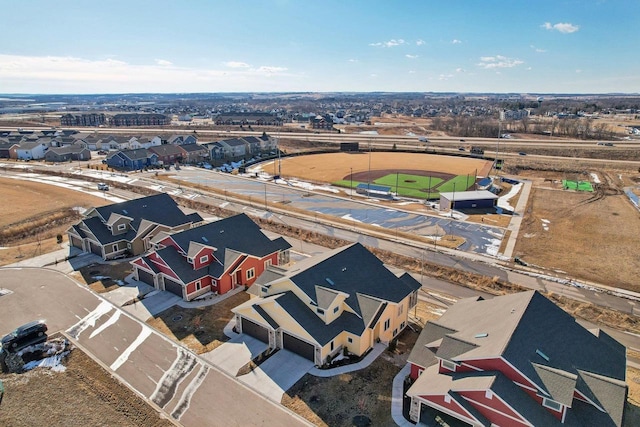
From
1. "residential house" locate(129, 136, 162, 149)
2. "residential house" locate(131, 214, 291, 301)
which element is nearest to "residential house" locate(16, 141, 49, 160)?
"residential house" locate(129, 136, 162, 149)

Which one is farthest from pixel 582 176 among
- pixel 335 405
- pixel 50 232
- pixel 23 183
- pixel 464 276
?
pixel 23 183

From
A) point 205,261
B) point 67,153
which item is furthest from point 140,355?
point 67,153

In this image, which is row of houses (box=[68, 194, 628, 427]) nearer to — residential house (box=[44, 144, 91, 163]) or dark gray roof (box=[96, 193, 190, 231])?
dark gray roof (box=[96, 193, 190, 231])

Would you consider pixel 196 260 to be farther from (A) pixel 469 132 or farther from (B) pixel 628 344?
(A) pixel 469 132

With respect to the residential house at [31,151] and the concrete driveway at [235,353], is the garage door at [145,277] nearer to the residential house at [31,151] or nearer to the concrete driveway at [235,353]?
the concrete driveway at [235,353]

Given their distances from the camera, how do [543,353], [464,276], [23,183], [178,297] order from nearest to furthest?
[543,353] < [178,297] < [464,276] < [23,183]

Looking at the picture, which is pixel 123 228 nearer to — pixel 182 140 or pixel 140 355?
pixel 140 355

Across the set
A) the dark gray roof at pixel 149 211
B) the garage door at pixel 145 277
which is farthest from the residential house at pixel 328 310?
the dark gray roof at pixel 149 211
